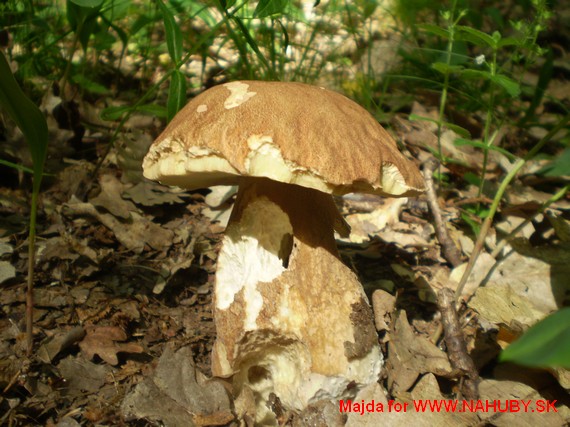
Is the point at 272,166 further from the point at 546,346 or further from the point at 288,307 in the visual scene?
the point at 546,346

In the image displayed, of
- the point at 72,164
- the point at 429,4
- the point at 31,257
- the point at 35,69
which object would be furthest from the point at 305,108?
the point at 429,4

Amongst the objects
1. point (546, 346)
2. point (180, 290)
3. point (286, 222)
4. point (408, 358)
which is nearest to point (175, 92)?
point (286, 222)

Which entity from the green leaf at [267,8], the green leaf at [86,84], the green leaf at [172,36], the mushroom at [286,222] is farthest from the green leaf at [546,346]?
the green leaf at [86,84]

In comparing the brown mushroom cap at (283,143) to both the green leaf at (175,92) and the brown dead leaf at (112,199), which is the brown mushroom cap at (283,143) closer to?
the green leaf at (175,92)

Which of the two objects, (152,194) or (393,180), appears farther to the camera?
(152,194)

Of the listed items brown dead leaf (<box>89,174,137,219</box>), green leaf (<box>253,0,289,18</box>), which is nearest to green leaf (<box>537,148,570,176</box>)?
green leaf (<box>253,0,289,18</box>)

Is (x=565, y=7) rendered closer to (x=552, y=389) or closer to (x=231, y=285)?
(x=552, y=389)
